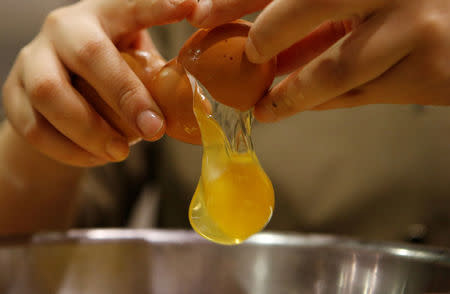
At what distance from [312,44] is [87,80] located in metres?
0.18

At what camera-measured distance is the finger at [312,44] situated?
32 cm

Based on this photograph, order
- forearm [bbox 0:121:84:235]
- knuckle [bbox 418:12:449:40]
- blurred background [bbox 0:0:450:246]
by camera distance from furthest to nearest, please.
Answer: blurred background [bbox 0:0:450:246]
forearm [bbox 0:121:84:235]
knuckle [bbox 418:12:449:40]

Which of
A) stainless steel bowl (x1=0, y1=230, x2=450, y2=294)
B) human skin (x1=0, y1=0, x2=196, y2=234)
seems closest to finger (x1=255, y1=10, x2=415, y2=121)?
human skin (x1=0, y1=0, x2=196, y2=234)

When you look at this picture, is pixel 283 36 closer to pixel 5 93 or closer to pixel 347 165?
pixel 5 93

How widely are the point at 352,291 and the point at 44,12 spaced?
0.90 metres

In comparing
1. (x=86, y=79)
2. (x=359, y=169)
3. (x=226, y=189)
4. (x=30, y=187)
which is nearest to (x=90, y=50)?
(x=86, y=79)

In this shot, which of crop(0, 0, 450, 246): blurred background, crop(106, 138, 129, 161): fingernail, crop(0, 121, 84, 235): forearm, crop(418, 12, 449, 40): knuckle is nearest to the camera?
crop(418, 12, 449, 40): knuckle

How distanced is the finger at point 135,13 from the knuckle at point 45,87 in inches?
2.4

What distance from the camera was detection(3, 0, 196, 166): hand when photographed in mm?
302

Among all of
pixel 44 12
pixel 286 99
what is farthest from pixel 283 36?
pixel 44 12

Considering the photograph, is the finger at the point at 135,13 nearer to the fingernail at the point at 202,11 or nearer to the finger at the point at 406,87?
the fingernail at the point at 202,11

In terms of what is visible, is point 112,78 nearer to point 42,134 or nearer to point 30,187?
point 42,134

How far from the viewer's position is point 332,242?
0.43m

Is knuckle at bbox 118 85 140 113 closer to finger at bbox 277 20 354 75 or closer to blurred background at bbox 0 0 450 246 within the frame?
finger at bbox 277 20 354 75
